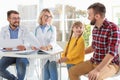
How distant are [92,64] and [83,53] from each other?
245 mm

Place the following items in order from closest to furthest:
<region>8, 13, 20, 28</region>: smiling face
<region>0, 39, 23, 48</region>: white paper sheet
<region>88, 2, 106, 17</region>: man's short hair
→ <region>88, 2, 106, 17</region>: man's short hair, <region>0, 39, 23, 48</region>: white paper sheet, <region>8, 13, 20, 28</region>: smiling face

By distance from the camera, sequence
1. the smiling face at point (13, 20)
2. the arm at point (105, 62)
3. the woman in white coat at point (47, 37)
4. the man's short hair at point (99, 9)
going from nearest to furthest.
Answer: the arm at point (105, 62), the man's short hair at point (99, 9), the woman in white coat at point (47, 37), the smiling face at point (13, 20)

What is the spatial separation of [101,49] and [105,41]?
0.10 m

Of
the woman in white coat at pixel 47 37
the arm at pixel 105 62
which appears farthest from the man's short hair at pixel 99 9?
the woman in white coat at pixel 47 37

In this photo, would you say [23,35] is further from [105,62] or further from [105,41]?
[105,62]

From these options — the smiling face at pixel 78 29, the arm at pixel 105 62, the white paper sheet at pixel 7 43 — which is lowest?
the arm at pixel 105 62

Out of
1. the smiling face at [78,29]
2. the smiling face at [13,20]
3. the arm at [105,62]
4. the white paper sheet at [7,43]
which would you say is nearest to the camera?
the arm at [105,62]

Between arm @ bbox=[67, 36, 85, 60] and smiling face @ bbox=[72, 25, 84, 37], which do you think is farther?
smiling face @ bbox=[72, 25, 84, 37]

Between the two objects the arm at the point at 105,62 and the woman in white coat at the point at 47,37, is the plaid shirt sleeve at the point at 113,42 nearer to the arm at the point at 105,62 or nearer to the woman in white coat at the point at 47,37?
the arm at the point at 105,62

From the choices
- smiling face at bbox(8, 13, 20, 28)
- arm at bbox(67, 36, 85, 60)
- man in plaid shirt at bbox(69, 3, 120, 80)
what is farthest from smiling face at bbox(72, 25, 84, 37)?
smiling face at bbox(8, 13, 20, 28)

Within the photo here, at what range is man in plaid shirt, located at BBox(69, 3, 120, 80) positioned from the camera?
2043mm

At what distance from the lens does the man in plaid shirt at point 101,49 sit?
2.04 m

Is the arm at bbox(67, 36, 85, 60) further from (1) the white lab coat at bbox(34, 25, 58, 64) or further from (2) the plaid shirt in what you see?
(1) the white lab coat at bbox(34, 25, 58, 64)

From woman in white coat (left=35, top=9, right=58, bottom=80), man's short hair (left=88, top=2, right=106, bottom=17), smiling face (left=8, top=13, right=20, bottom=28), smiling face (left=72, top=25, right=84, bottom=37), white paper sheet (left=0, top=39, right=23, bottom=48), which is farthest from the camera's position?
smiling face (left=8, top=13, right=20, bottom=28)
